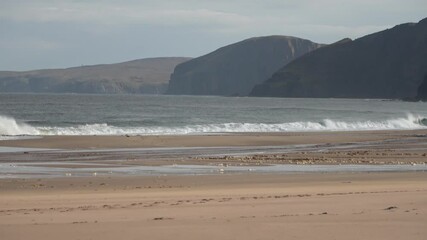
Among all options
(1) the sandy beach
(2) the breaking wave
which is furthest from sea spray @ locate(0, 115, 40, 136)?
(1) the sandy beach

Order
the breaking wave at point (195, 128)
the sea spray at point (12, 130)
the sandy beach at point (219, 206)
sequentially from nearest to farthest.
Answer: the sandy beach at point (219, 206), the sea spray at point (12, 130), the breaking wave at point (195, 128)

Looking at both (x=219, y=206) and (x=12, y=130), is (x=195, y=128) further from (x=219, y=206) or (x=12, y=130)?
(x=219, y=206)

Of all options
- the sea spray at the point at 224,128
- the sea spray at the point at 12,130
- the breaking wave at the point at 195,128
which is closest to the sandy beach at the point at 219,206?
the sea spray at the point at 12,130

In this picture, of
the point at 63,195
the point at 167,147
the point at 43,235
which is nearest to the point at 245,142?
the point at 167,147

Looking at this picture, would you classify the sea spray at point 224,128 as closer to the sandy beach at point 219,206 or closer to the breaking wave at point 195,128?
the breaking wave at point 195,128

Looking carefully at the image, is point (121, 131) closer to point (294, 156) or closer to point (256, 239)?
point (294, 156)

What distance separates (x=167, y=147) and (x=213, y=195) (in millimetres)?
18692

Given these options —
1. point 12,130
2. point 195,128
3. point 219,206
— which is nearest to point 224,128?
point 195,128

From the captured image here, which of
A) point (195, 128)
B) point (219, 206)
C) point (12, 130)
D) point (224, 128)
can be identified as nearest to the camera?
point (219, 206)

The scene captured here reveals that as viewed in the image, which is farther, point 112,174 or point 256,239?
point 112,174

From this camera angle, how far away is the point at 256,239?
8930mm

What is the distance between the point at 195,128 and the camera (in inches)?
2104

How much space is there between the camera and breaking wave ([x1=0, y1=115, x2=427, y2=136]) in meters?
47.8

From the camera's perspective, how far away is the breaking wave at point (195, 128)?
47844 mm
